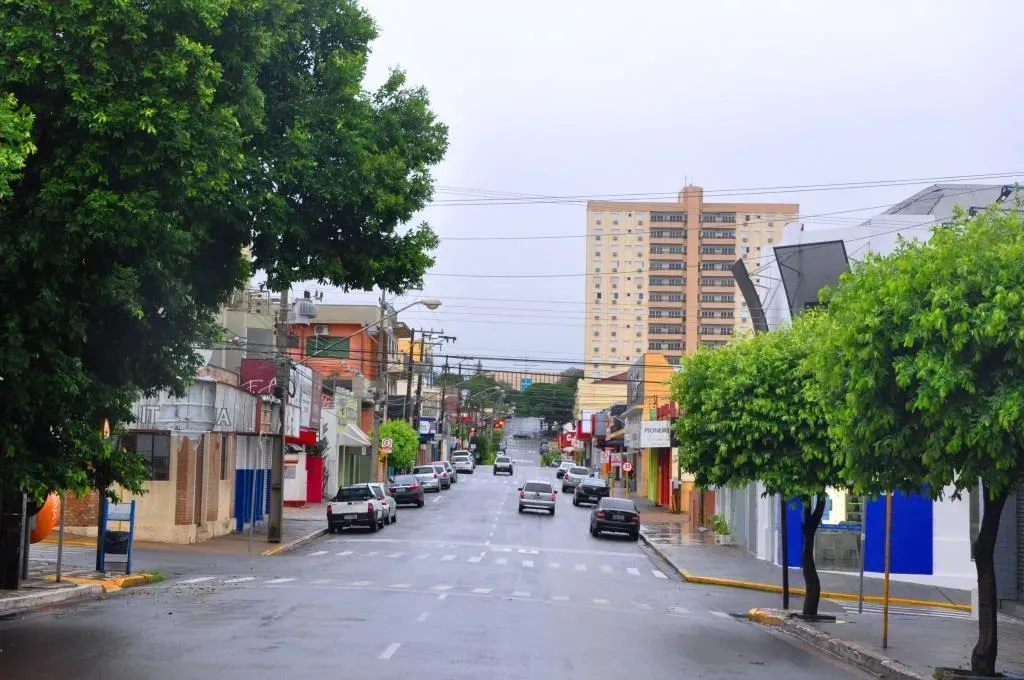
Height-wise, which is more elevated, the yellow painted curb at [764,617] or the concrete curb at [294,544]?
the yellow painted curb at [764,617]

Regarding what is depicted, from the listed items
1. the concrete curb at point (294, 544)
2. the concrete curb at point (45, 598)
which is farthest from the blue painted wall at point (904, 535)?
the concrete curb at point (45, 598)

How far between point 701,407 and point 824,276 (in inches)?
756

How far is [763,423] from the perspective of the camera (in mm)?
21641

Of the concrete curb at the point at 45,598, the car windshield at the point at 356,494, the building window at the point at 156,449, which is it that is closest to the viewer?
the concrete curb at the point at 45,598

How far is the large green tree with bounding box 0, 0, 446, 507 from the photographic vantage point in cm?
1365

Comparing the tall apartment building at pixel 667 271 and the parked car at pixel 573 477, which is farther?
the tall apartment building at pixel 667 271

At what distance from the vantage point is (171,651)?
1459 cm

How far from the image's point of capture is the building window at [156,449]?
3675 centimetres

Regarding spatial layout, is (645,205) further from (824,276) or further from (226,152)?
(226,152)

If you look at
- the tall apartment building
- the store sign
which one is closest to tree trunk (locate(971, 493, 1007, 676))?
the store sign

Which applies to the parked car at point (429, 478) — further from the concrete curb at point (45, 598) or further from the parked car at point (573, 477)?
the concrete curb at point (45, 598)

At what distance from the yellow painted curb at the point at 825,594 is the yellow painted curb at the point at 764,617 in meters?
2.59

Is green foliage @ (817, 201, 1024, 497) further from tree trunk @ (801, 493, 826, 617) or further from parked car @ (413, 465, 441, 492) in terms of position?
parked car @ (413, 465, 441, 492)

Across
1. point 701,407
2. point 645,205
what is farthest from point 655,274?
point 701,407
